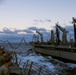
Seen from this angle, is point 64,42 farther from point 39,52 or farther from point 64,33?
point 39,52

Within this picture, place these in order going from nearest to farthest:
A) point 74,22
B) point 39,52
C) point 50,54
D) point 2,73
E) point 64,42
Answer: point 2,73 → point 74,22 → point 64,42 → point 50,54 → point 39,52

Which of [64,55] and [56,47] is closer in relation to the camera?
[64,55]

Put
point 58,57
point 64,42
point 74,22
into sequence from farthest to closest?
point 64,42
point 58,57
point 74,22

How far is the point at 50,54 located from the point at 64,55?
56.8 ft

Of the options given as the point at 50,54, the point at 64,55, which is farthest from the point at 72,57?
the point at 50,54

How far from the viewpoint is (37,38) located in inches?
4808

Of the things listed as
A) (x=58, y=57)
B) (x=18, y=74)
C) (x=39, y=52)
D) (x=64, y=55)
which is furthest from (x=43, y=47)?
(x=18, y=74)

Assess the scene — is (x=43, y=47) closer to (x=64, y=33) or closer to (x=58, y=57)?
(x=64, y=33)

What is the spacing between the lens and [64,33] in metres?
79.2

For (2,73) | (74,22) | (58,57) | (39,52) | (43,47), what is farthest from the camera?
(39,52)

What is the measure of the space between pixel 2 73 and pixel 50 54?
67190 mm

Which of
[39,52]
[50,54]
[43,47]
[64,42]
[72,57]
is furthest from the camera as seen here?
[39,52]

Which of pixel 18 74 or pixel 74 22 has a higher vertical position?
pixel 74 22

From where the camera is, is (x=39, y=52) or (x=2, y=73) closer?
(x=2, y=73)
